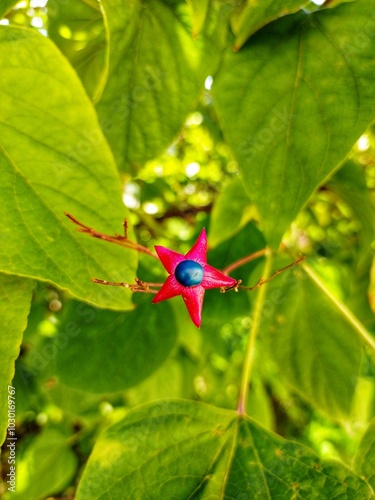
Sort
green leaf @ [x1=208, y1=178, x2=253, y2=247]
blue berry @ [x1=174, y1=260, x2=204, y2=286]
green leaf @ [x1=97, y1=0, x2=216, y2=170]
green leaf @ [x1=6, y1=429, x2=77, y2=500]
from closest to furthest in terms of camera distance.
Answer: blue berry @ [x1=174, y1=260, x2=204, y2=286], green leaf @ [x1=97, y1=0, x2=216, y2=170], green leaf @ [x1=208, y1=178, x2=253, y2=247], green leaf @ [x1=6, y1=429, x2=77, y2=500]

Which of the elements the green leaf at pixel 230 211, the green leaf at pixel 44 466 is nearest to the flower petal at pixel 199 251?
the green leaf at pixel 230 211

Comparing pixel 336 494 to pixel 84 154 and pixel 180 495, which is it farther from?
pixel 84 154

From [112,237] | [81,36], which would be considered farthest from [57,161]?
[81,36]

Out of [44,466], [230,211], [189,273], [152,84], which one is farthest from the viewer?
[44,466]

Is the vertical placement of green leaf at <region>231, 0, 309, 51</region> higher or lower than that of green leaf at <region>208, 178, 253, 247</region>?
higher

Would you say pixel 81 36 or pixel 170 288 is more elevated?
pixel 81 36

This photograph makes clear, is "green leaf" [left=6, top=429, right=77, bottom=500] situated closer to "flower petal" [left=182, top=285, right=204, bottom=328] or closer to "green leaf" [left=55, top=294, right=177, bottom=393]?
"green leaf" [left=55, top=294, right=177, bottom=393]

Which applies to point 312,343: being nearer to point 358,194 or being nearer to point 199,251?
point 358,194

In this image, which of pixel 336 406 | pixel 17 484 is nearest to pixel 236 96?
pixel 336 406

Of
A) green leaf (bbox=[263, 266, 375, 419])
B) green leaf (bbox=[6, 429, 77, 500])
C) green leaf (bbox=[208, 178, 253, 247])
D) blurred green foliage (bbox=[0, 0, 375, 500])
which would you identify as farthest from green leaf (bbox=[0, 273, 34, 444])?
green leaf (bbox=[6, 429, 77, 500])
